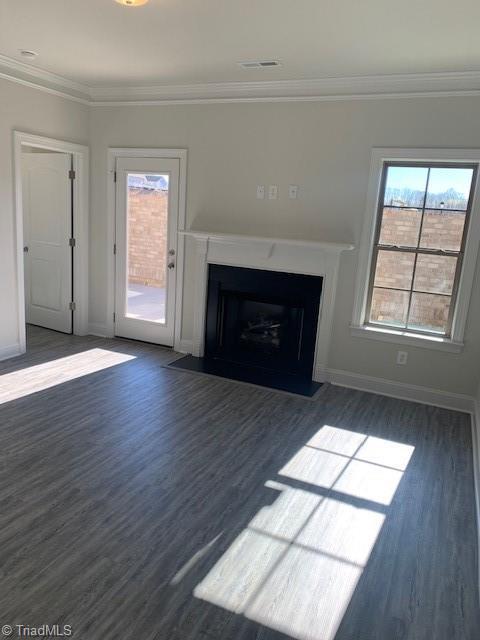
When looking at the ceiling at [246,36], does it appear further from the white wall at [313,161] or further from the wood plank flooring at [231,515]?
the wood plank flooring at [231,515]

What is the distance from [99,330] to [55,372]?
1.29 m

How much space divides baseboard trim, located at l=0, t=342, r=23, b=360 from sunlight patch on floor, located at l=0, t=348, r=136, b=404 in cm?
39

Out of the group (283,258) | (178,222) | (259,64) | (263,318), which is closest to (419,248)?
(283,258)

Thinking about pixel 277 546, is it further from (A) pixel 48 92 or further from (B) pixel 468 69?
(A) pixel 48 92

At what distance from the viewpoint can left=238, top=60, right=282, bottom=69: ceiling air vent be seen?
12.1ft

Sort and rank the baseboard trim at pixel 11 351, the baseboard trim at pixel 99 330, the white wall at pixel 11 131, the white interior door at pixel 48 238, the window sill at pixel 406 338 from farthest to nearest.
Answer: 1. the baseboard trim at pixel 99 330
2. the white interior door at pixel 48 238
3. the baseboard trim at pixel 11 351
4. the white wall at pixel 11 131
5. the window sill at pixel 406 338

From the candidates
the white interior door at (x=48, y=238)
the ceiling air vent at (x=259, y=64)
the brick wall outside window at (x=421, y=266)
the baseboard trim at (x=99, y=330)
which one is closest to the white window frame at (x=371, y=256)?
the brick wall outside window at (x=421, y=266)

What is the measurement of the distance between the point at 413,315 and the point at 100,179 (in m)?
3.52

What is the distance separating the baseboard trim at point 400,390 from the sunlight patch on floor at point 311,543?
1.00 m

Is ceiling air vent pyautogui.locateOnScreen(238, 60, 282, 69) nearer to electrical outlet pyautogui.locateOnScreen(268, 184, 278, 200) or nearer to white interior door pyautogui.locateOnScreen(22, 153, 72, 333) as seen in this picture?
electrical outlet pyautogui.locateOnScreen(268, 184, 278, 200)

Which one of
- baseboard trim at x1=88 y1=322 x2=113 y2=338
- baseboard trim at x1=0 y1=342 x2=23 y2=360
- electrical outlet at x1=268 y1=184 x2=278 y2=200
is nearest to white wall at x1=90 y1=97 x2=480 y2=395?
electrical outlet at x1=268 y1=184 x2=278 y2=200

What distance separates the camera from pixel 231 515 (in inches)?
98.0

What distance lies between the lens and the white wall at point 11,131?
4.24 m

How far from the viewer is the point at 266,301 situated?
4652 mm
